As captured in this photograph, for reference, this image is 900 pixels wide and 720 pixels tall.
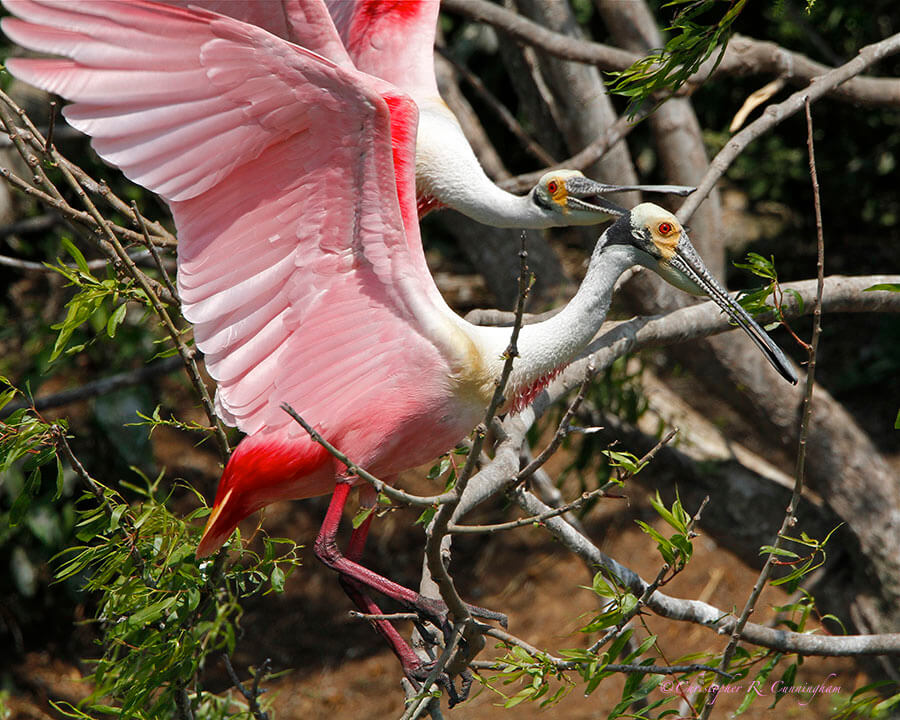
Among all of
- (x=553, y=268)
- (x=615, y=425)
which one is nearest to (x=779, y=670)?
(x=615, y=425)

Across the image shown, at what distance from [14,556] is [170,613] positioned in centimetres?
340

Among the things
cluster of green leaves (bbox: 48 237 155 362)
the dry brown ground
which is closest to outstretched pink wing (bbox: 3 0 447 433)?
cluster of green leaves (bbox: 48 237 155 362)

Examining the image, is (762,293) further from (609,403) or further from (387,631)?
(609,403)

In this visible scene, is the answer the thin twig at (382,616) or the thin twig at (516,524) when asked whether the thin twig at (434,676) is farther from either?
the thin twig at (516,524)

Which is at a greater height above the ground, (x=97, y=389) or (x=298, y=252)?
(x=298, y=252)

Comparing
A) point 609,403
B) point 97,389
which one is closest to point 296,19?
point 97,389

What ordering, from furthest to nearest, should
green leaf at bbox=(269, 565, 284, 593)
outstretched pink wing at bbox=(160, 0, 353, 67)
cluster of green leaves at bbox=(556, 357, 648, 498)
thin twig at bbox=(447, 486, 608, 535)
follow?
cluster of green leaves at bbox=(556, 357, 648, 498) < outstretched pink wing at bbox=(160, 0, 353, 67) < green leaf at bbox=(269, 565, 284, 593) < thin twig at bbox=(447, 486, 608, 535)

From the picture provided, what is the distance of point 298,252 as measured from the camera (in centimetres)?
284

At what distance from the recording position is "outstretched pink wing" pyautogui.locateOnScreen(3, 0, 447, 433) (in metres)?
2.54

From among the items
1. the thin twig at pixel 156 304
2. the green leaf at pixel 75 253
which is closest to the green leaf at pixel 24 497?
the thin twig at pixel 156 304

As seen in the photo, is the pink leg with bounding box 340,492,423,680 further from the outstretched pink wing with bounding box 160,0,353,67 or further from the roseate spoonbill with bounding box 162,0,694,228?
the roseate spoonbill with bounding box 162,0,694,228

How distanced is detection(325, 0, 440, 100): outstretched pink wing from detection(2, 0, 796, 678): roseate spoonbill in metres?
1.20

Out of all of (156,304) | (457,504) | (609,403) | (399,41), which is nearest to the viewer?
(457,504)

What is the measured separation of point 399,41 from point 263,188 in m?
1.87
